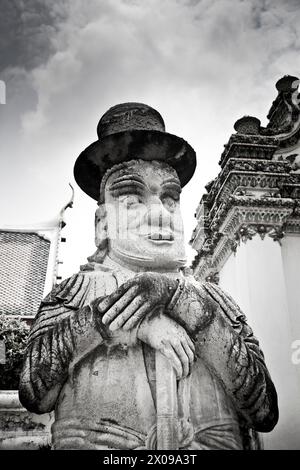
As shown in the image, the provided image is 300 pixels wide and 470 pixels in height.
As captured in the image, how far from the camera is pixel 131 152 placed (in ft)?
11.5

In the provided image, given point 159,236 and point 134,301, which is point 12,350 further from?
point 134,301

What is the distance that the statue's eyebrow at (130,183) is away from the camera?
3347mm

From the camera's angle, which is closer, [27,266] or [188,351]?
[188,351]

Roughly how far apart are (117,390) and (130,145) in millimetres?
1785

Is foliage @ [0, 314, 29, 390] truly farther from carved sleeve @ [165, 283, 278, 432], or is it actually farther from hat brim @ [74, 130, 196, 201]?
carved sleeve @ [165, 283, 278, 432]

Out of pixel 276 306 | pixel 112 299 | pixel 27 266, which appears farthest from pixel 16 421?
pixel 27 266

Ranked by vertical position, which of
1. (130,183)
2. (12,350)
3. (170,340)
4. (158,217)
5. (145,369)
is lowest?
(145,369)

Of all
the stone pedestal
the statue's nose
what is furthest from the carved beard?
the stone pedestal

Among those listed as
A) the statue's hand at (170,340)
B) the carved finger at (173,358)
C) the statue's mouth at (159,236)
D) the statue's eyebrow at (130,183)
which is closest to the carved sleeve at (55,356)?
the statue's hand at (170,340)

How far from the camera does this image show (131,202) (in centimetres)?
334

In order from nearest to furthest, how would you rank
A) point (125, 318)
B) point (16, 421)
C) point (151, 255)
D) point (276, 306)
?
point (125, 318) → point (151, 255) → point (16, 421) → point (276, 306)

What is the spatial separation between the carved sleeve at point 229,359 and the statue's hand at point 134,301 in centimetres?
10

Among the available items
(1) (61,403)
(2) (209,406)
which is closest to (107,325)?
(1) (61,403)
